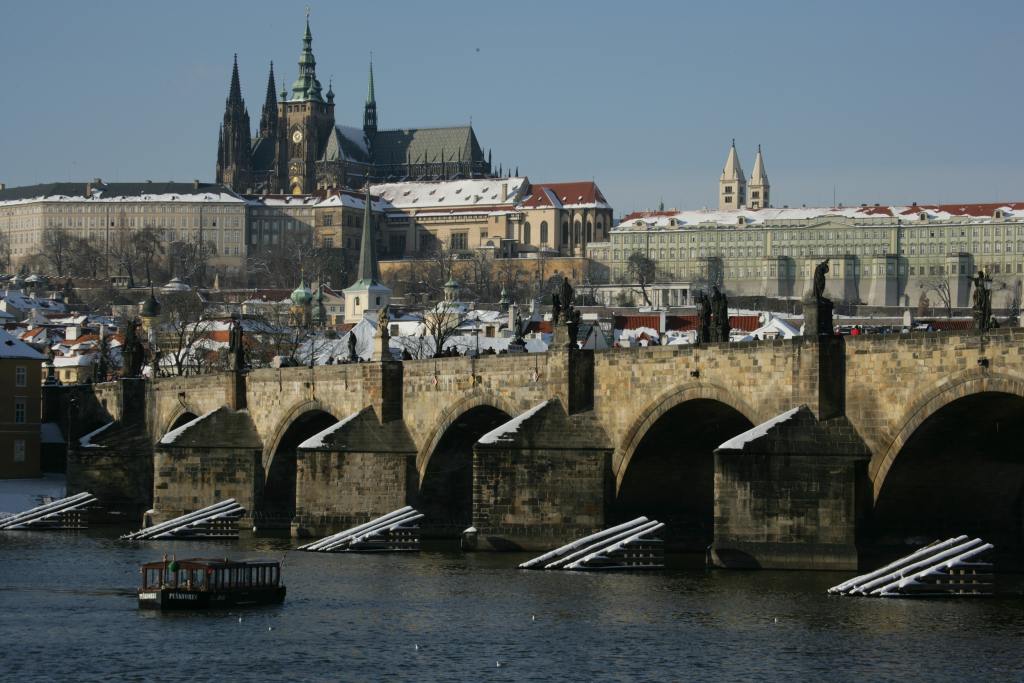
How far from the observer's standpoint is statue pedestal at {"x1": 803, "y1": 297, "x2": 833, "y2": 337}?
44.3 m

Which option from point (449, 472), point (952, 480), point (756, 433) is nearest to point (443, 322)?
point (449, 472)

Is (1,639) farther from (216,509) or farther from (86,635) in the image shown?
(216,509)

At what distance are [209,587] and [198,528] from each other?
796 inches

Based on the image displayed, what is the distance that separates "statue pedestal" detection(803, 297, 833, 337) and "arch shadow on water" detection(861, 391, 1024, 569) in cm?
339

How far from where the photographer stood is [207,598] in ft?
145

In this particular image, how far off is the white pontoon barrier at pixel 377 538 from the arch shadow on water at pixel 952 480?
16.7 meters

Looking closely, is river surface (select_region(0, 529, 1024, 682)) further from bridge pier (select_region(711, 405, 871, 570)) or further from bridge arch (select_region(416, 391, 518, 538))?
bridge arch (select_region(416, 391, 518, 538))

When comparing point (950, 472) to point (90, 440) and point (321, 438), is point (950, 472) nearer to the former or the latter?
point (321, 438)

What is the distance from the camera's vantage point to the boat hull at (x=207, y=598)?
44125mm

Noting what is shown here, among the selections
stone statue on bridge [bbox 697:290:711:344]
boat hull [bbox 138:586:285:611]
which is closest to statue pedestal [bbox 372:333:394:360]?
stone statue on bridge [bbox 697:290:711:344]

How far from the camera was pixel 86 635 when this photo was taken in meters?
40.0

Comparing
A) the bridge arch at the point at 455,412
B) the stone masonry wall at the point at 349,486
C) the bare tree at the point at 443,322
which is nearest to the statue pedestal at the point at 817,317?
the bridge arch at the point at 455,412

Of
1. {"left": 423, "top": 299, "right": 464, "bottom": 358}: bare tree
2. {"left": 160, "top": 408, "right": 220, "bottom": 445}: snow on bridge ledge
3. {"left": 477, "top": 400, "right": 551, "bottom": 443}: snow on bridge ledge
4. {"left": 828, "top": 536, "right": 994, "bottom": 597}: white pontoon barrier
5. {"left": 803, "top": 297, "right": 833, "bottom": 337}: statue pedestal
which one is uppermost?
{"left": 423, "top": 299, "right": 464, "bottom": 358}: bare tree

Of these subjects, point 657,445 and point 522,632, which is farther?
point 657,445
